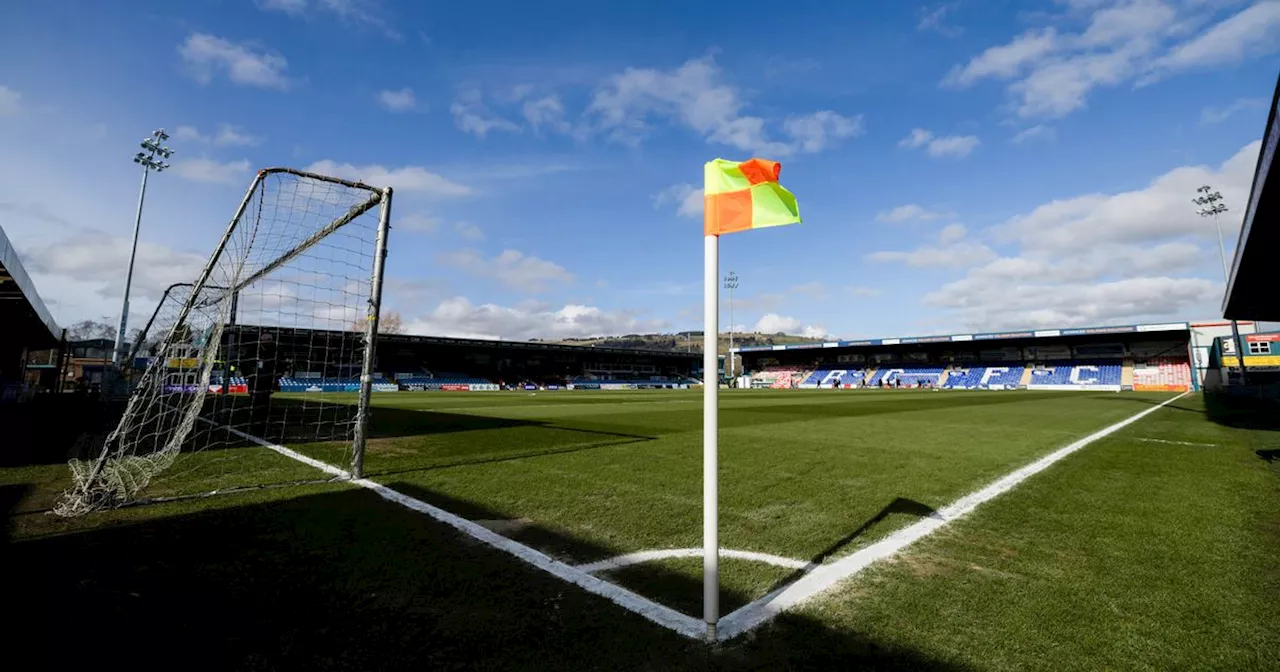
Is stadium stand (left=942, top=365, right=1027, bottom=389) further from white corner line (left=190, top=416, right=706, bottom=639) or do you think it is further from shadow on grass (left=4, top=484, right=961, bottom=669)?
shadow on grass (left=4, top=484, right=961, bottom=669)

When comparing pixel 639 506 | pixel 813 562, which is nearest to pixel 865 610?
pixel 813 562

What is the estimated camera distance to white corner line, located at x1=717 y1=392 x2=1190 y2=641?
3107 millimetres

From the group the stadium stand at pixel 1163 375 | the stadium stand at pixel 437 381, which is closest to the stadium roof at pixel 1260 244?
the stadium stand at pixel 1163 375

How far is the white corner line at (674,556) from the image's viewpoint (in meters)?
3.99

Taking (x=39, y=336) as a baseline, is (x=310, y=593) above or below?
below

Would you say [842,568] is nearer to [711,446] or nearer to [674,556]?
[674,556]

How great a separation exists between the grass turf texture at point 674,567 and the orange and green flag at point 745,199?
92.0 inches

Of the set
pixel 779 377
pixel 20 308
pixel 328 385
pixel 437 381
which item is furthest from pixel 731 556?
pixel 779 377

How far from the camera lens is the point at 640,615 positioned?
10.3ft

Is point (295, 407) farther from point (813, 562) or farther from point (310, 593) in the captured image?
point (813, 562)

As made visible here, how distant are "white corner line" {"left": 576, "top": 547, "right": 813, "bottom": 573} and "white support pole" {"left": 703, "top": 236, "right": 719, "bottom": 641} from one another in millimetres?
1081

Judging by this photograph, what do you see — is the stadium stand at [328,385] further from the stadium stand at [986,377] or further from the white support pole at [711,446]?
the stadium stand at [986,377]

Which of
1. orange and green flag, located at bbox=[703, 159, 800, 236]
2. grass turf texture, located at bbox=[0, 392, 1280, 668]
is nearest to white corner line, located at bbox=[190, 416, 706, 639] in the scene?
grass turf texture, located at bbox=[0, 392, 1280, 668]

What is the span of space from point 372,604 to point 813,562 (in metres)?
3.09
